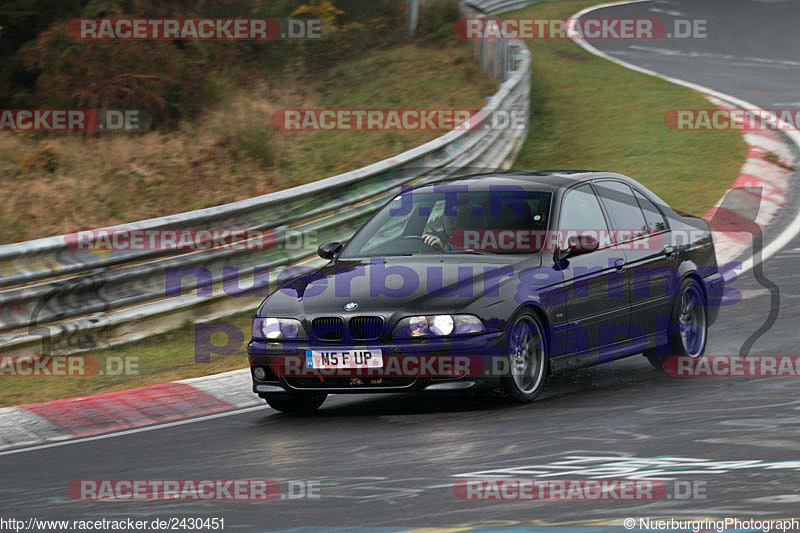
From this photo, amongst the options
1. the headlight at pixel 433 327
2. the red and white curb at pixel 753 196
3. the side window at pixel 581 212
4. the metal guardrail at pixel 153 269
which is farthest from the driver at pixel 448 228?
the red and white curb at pixel 753 196

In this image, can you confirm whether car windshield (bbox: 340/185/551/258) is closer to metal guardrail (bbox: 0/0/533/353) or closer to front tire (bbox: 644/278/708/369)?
front tire (bbox: 644/278/708/369)

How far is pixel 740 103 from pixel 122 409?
16.3 m

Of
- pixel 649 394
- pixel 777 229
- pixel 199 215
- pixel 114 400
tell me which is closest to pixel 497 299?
pixel 649 394

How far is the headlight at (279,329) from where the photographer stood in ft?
28.5

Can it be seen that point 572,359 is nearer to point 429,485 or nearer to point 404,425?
point 404,425

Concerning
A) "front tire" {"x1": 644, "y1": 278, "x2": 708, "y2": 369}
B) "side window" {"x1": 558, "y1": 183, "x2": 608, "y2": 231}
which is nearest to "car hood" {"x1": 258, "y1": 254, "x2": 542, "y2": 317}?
"side window" {"x1": 558, "y1": 183, "x2": 608, "y2": 231}

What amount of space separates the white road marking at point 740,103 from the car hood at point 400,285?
558cm

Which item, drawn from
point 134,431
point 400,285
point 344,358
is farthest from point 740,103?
point 134,431

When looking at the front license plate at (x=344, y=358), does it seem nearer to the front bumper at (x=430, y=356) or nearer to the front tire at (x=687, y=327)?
the front bumper at (x=430, y=356)

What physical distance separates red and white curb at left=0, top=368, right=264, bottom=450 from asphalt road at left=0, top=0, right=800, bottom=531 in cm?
47

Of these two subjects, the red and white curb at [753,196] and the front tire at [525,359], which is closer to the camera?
the front tire at [525,359]

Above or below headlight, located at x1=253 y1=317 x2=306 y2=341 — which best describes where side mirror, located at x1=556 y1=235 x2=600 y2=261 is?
above

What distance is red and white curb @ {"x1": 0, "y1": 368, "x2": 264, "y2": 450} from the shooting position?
9023 millimetres

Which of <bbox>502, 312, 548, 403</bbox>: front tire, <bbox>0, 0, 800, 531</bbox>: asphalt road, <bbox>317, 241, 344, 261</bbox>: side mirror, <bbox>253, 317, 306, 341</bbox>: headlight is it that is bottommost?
<bbox>0, 0, 800, 531</bbox>: asphalt road
